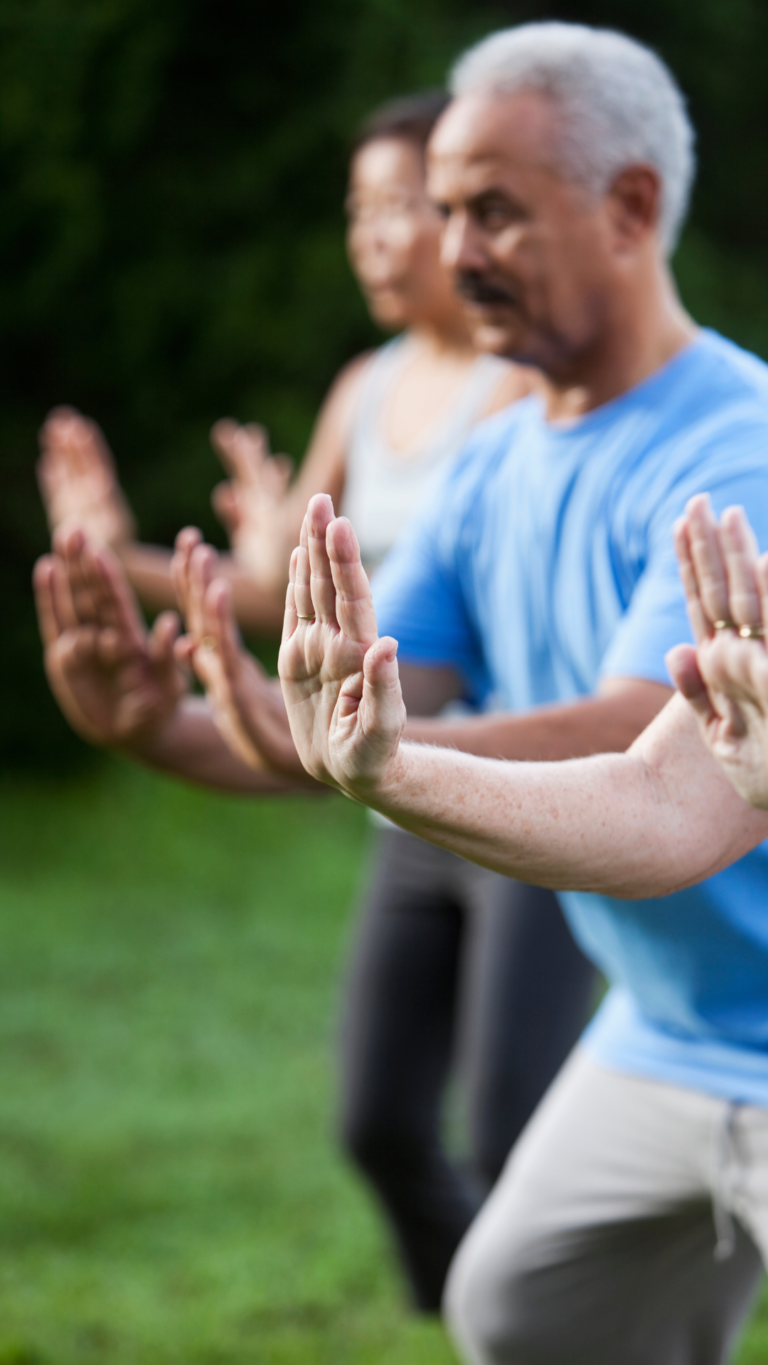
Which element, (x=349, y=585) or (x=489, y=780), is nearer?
(x=349, y=585)

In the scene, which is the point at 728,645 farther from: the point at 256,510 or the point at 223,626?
the point at 256,510

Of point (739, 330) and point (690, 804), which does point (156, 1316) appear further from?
point (739, 330)

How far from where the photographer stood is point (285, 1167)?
369 centimetres

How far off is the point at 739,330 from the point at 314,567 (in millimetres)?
7653

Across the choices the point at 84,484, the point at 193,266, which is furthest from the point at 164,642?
the point at 193,266

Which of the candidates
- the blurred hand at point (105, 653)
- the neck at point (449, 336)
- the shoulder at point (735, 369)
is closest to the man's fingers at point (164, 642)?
the blurred hand at point (105, 653)

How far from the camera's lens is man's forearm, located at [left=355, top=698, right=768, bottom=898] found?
1.21 meters

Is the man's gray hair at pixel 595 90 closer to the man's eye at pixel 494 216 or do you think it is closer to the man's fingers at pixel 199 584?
the man's eye at pixel 494 216

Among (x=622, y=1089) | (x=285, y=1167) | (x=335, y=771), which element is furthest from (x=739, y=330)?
(x=335, y=771)

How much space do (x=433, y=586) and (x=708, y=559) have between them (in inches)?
32.7

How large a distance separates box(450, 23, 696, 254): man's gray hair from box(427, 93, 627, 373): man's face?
2 centimetres

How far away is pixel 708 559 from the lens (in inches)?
44.9

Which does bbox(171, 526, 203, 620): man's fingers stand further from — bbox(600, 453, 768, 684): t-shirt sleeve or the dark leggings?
the dark leggings

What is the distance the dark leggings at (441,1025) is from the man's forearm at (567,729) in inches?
35.7
